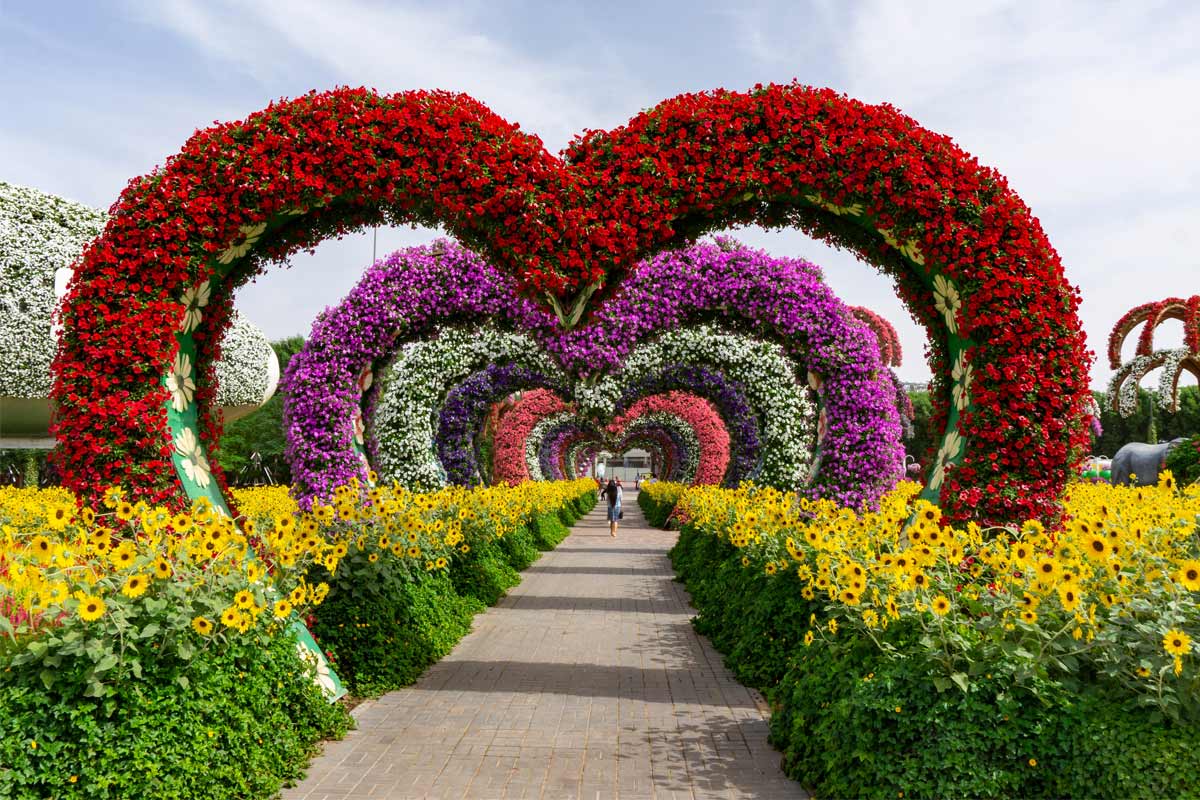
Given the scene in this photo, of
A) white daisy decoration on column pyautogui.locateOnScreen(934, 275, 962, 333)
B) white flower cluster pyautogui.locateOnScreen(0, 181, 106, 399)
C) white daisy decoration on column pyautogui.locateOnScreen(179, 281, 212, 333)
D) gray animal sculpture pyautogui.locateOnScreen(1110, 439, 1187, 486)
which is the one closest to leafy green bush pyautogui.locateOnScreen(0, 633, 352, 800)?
white daisy decoration on column pyautogui.locateOnScreen(179, 281, 212, 333)

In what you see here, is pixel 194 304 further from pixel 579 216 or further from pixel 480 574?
pixel 480 574

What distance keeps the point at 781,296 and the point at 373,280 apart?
196 inches

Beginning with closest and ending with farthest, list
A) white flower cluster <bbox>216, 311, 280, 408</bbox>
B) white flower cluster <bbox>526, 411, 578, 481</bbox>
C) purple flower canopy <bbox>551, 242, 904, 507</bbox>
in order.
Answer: purple flower canopy <bbox>551, 242, 904, 507</bbox>, white flower cluster <bbox>216, 311, 280, 408</bbox>, white flower cluster <bbox>526, 411, 578, 481</bbox>

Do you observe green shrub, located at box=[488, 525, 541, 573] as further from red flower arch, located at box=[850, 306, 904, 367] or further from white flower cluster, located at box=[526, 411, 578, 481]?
white flower cluster, located at box=[526, 411, 578, 481]

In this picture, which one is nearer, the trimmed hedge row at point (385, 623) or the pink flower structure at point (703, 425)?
the trimmed hedge row at point (385, 623)

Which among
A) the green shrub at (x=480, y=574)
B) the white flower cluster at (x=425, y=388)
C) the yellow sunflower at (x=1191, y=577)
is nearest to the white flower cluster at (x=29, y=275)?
the white flower cluster at (x=425, y=388)

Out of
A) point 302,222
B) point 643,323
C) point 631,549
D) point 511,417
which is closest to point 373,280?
point 643,323

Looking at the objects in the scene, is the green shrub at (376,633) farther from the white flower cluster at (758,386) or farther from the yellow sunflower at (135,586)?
the white flower cluster at (758,386)

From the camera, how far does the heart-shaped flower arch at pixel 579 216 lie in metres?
5.27

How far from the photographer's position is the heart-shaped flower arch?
5.27 meters

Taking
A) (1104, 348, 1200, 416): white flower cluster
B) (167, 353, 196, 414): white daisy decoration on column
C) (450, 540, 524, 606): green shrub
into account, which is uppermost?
(1104, 348, 1200, 416): white flower cluster

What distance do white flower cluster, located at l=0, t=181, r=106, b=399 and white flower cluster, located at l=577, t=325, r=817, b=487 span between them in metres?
9.98

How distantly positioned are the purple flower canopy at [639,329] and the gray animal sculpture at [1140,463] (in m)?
13.4

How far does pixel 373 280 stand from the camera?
34.3ft
